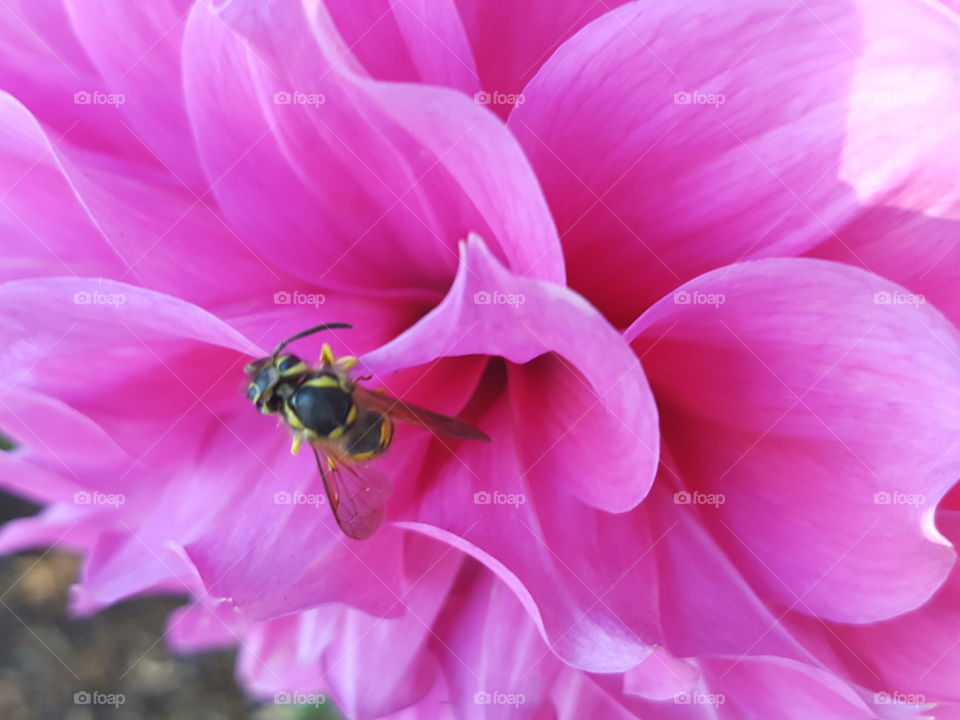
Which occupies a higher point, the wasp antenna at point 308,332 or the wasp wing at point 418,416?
the wasp antenna at point 308,332

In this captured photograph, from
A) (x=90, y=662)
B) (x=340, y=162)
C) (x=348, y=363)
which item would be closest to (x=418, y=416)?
(x=348, y=363)

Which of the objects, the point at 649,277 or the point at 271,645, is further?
the point at 271,645

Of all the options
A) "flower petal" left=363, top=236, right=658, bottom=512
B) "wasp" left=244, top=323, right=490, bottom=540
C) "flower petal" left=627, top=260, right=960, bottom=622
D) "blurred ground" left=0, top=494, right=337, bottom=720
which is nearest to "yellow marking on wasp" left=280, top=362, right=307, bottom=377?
"wasp" left=244, top=323, right=490, bottom=540

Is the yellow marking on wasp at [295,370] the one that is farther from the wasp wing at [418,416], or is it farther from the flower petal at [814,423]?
the flower petal at [814,423]

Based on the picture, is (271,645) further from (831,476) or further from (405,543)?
(831,476)

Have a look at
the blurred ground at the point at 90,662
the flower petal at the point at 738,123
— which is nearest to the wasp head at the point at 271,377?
the flower petal at the point at 738,123

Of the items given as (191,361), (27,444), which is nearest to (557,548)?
(191,361)
